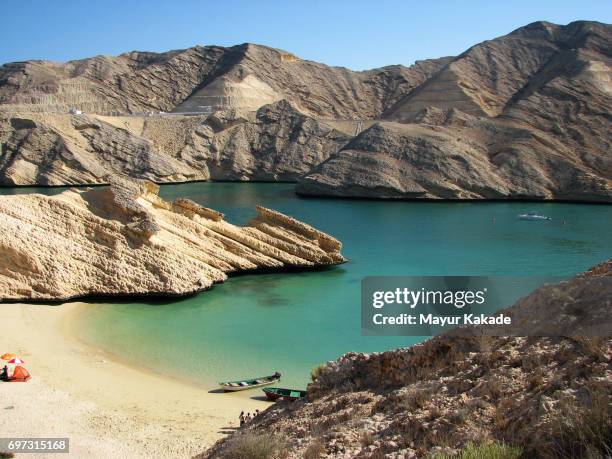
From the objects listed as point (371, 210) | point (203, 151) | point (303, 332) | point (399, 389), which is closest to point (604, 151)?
point (371, 210)

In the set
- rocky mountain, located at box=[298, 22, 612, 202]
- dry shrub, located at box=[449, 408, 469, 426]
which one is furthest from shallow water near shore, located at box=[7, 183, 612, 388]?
rocky mountain, located at box=[298, 22, 612, 202]

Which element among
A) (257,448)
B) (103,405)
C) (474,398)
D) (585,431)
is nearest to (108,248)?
(103,405)

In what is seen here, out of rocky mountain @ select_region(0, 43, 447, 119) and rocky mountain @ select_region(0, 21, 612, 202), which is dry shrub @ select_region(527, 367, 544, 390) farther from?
rocky mountain @ select_region(0, 43, 447, 119)

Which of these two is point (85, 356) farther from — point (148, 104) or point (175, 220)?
point (148, 104)

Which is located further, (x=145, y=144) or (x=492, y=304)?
(x=145, y=144)

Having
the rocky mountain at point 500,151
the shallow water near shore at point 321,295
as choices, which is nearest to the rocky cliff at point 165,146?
the rocky mountain at point 500,151
